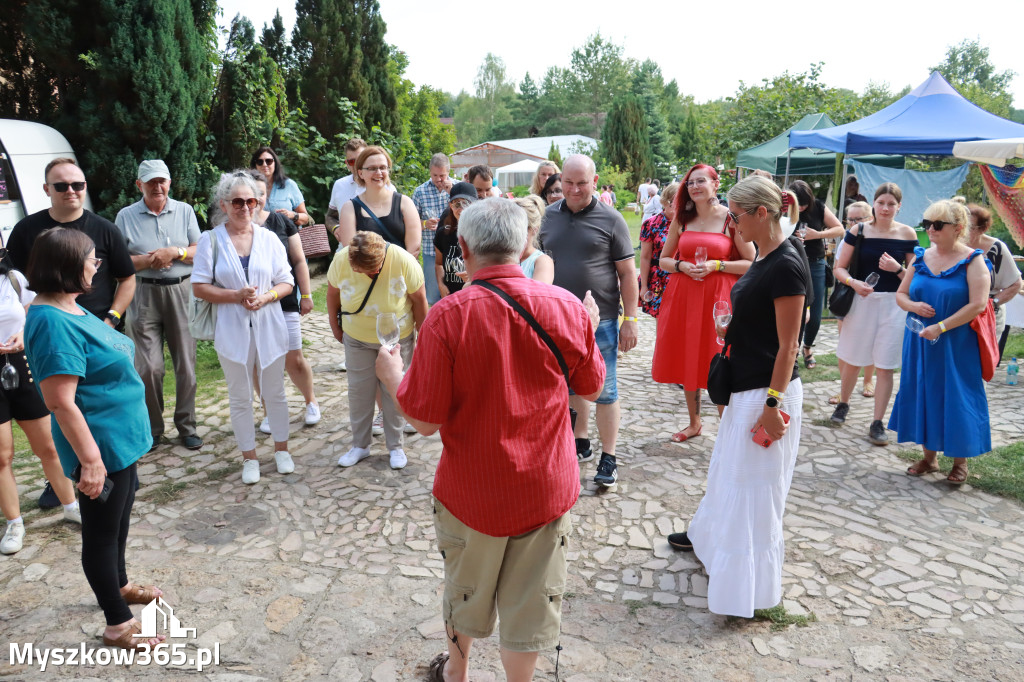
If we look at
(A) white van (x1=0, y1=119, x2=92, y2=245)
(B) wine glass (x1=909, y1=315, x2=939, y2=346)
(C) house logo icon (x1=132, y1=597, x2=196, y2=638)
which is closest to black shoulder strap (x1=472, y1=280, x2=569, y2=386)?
(C) house logo icon (x1=132, y1=597, x2=196, y2=638)

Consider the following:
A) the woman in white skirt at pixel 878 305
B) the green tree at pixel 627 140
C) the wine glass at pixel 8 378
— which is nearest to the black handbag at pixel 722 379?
the woman in white skirt at pixel 878 305

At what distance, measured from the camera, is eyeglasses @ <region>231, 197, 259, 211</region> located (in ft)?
15.5

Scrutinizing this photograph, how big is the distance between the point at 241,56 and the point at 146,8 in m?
1.88

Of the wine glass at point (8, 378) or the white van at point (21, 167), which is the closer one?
the wine glass at point (8, 378)

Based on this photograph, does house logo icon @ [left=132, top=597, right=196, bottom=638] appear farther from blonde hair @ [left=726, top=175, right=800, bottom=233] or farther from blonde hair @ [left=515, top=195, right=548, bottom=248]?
blonde hair @ [left=726, top=175, right=800, bottom=233]

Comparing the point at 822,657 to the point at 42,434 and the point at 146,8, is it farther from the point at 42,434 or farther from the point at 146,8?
the point at 146,8

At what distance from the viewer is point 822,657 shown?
3055 mm

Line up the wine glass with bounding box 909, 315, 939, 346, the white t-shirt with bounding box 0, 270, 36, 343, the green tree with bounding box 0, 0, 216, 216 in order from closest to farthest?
the white t-shirt with bounding box 0, 270, 36, 343
the wine glass with bounding box 909, 315, 939, 346
the green tree with bounding box 0, 0, 216, 216

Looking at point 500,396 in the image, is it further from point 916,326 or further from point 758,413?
point 916,326

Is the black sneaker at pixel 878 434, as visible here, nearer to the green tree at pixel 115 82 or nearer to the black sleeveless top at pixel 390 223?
the black sleeveless top at pixel 390 223

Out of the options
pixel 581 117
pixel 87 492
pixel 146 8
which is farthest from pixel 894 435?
pixel 581 117

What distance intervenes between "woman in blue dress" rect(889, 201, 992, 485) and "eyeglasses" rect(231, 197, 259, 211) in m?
4.66

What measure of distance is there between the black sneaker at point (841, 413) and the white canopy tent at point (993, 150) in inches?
169

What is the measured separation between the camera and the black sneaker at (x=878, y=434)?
564 centimetres
